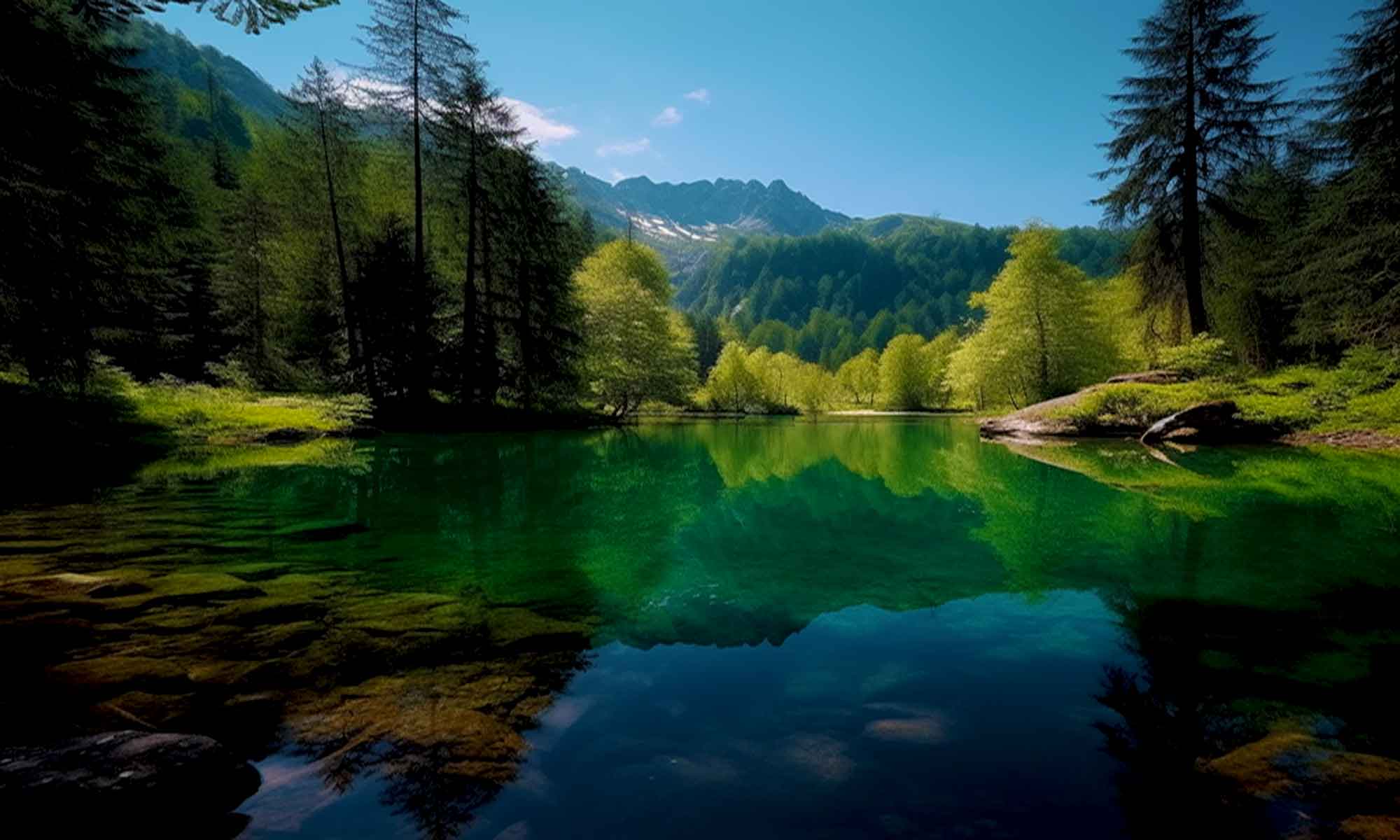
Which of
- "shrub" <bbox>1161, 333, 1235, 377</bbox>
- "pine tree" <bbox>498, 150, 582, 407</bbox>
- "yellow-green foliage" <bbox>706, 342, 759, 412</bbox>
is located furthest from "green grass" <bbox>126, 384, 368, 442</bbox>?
"yellow-green foliage" <bbox>706, 342, 759, 412</bbox>

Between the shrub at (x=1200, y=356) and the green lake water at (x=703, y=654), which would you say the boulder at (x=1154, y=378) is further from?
the green lake water at (x=703, y=654)

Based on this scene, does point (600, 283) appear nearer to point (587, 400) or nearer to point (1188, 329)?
point (587, 400)

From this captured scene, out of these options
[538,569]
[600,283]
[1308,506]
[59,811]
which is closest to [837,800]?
[59,811]

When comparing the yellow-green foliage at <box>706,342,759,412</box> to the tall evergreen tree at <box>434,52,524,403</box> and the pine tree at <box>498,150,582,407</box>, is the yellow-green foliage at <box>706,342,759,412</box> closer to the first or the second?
the pine tree at <box>498,150,582,407</box>

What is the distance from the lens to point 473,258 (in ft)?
90.0

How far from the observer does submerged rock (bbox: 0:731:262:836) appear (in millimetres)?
2326

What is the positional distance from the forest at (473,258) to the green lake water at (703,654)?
38.8ft

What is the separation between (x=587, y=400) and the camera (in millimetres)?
36469

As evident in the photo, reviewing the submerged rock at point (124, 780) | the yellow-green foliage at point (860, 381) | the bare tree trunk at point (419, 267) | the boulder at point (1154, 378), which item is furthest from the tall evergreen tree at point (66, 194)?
the yellow-green foliage at point (860, 381)

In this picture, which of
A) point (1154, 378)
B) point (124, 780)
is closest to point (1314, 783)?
point (124, 780)

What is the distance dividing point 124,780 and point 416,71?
29245 mm

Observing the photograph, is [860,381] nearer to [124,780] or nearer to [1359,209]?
[1359,209]

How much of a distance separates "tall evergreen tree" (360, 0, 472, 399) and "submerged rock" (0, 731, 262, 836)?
25687mm

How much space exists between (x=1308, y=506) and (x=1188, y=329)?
21210mm
